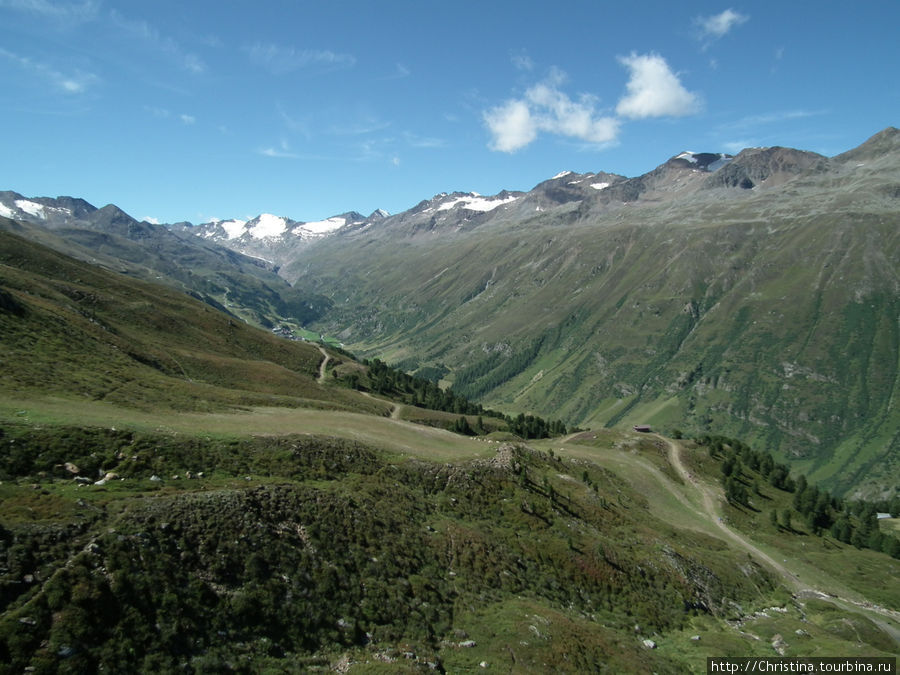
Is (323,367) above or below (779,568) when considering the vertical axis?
above

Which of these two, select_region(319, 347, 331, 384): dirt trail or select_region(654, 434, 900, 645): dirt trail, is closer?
select_region(654, 434, 900, 645): dirt trail

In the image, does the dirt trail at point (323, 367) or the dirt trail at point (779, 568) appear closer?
the dirt trail at point (779, 568)

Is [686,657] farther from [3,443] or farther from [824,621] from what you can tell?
[3,443]

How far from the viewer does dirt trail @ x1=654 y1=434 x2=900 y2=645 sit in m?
55.1

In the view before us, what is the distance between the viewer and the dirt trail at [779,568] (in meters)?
55.1

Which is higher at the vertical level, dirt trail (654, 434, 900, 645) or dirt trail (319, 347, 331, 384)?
dirt trail (319, 347, 331, 384)

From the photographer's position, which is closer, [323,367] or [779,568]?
[779,568]

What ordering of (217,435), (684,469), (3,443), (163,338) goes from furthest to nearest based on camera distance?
(163,338), (684,469), (217,435), (3,443)

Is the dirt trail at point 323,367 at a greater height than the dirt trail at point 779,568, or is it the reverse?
the dirt trail at point 323,367

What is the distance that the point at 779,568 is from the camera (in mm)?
67250

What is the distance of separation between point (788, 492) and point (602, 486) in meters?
82.4

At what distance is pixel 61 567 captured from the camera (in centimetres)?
1973

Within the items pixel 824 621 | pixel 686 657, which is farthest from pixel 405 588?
pixel 824 621

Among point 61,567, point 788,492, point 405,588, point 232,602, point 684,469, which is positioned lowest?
point 788,492
